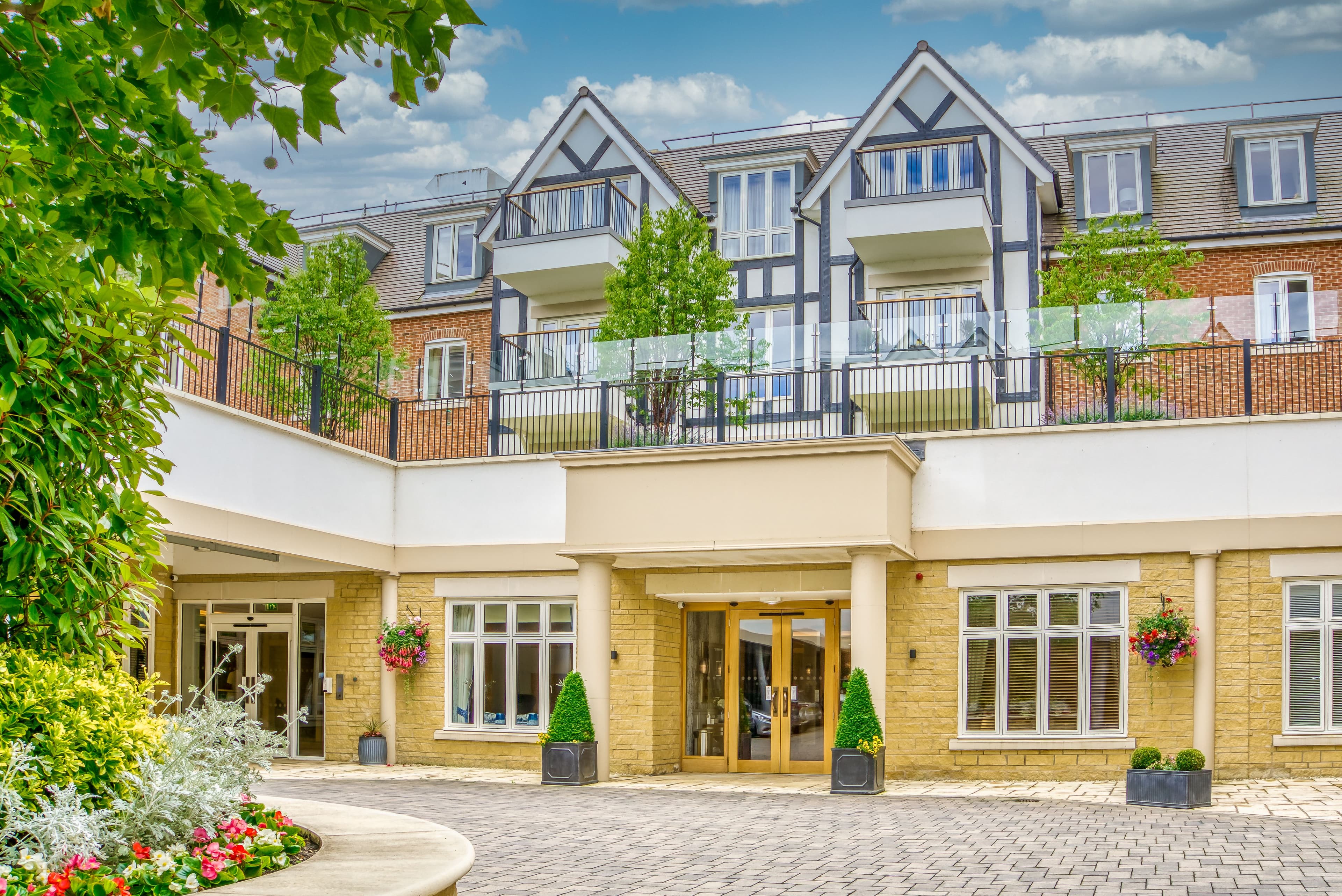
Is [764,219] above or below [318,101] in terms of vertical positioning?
above

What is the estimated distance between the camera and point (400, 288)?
2725 centimetres

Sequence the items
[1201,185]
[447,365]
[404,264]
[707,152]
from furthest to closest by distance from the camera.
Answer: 1. [404,264]
2. [707,152]
3. [447,365]
4. [1201,185]

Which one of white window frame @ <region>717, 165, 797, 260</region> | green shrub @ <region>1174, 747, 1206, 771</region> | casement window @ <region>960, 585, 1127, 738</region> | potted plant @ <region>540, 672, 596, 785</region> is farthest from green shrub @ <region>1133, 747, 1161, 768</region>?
white window frame @ <region>717, 165, 797, 260</region>

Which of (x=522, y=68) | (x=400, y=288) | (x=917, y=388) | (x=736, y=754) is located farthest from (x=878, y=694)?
(x=522, y=68)

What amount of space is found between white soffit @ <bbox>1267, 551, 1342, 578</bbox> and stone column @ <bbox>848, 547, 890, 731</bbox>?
4.34 meters

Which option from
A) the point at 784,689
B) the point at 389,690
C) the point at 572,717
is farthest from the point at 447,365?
the point at 572,717

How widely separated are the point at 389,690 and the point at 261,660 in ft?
9.21

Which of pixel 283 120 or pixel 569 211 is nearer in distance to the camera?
pixel 283 120

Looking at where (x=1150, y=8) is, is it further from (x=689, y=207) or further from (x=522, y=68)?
(x=522, y=68)

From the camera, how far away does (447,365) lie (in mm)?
25328

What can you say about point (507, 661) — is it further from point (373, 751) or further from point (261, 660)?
point (261, 660)

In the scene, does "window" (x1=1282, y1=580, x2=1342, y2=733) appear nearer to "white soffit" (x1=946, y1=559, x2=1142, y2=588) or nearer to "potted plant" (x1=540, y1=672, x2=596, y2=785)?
"white soffit" (x1=946, y1=559, x2=1142, y2=588)

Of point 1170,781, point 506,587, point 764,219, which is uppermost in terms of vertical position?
point 764,219

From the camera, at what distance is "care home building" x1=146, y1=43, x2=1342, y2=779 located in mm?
15078
